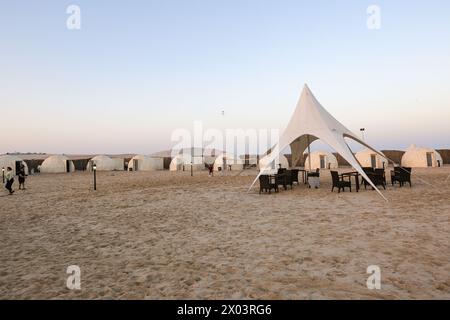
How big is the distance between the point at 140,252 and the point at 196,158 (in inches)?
1541

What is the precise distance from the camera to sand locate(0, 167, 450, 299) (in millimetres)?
3713

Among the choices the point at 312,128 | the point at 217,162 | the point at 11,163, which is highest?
the point at 312,128

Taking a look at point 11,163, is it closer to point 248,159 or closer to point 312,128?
point 248,159

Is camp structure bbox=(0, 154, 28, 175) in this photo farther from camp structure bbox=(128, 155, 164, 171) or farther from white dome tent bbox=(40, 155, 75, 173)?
camp structure bbox=(128, 155, 164, 171)

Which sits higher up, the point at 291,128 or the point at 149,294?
the point at 291,128

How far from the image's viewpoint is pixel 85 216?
350 inches

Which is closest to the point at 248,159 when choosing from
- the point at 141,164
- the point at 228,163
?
the point at 228,163

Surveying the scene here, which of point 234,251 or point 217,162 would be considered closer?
point 234,251

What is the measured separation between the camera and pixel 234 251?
5191 millimetres

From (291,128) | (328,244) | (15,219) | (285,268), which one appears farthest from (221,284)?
(291,128)

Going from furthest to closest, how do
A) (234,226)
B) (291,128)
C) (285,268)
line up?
(291,128), (234,226), (285,268)

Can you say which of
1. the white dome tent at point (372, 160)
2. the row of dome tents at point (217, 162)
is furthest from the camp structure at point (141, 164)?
the white dome tent at point (372, 160)
